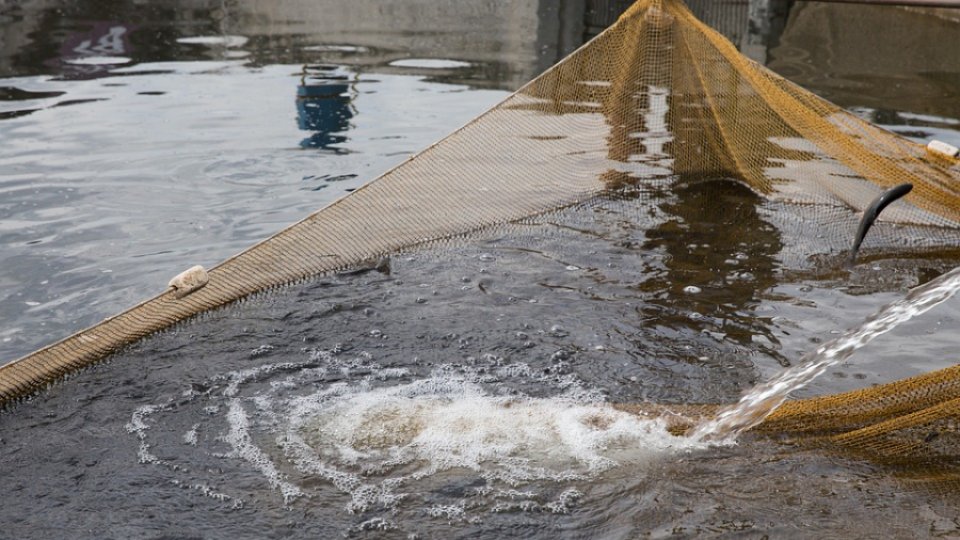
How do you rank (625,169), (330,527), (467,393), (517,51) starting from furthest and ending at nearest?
(517,51)
(625,169)
(467,393)
(330,527)

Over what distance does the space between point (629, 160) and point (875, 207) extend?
74.7 inches

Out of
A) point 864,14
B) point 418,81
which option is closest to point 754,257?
point 418,81

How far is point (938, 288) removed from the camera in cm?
395

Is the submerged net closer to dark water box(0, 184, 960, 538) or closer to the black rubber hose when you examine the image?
dark water box(0, 184, 960, 538)

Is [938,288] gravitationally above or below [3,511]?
above

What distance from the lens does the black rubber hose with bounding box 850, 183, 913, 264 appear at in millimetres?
4516

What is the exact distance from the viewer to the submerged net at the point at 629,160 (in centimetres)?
491

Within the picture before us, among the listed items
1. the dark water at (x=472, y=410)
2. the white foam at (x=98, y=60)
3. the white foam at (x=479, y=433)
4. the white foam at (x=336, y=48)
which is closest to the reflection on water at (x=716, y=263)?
the dark water at (x=472, y=410)

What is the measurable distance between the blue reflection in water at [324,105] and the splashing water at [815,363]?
451 centimetres

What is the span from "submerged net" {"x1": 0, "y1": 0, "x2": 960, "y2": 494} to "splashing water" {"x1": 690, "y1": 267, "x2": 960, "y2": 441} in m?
1.09

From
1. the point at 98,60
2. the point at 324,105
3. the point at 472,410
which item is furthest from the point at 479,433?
the point at 98,60

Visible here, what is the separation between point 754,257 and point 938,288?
136 centimetres

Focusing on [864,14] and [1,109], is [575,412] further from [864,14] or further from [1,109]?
[864,14]

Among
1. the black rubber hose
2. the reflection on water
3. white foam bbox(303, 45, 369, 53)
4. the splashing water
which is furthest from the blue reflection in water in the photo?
the splashing water
